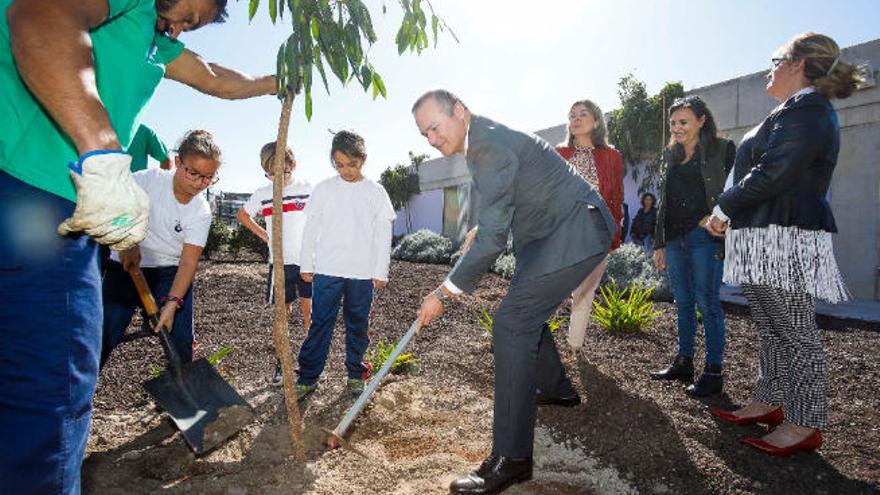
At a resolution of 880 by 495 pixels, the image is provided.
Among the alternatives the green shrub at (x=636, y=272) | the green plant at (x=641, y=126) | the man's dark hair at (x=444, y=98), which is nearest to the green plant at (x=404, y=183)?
the green plant at (x=641, y=126)

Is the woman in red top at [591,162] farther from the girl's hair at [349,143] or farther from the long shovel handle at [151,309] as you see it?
the long shovel handle at [151,309]

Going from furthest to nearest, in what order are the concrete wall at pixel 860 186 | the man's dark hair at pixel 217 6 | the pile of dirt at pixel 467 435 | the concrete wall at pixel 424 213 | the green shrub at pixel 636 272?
the concrete wall at pixel 424 213
the concrete wall at pixel 860 186
the green shrub at pixel 636 272
the pile of dirt at pixel 467 435
the man's dark hair at pixel 217 6

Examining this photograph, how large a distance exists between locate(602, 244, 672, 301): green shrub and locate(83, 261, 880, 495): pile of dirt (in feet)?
6.82

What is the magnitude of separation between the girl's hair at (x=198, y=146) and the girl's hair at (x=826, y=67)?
2.93 metres

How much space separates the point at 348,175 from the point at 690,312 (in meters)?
2.36

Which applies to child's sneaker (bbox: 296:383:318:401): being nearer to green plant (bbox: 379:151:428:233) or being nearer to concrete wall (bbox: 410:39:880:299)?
concrete wall (bbox: 410:39:880:299)

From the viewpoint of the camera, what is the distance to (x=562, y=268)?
2.18m

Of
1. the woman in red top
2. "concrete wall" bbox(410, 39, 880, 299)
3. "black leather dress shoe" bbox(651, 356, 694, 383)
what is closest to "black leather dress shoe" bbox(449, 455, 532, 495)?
"black leather dress shoe" bbox(651, 356, 694, 383)

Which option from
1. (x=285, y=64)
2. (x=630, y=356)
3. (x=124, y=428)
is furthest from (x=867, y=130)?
(x=124, y=428)

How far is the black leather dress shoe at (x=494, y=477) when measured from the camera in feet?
6.79

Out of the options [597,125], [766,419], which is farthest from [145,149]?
[766,419]

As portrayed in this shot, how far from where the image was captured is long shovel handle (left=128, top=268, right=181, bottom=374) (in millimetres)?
2615

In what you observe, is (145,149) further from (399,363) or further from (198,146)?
(399,363)

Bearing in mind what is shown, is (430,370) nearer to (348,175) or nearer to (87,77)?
(348,175)
